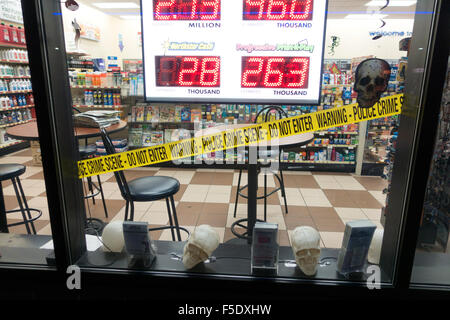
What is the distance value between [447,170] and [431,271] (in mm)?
1008

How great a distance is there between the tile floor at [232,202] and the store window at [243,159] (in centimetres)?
2

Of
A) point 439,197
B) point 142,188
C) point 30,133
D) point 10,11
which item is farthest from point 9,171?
point 10,11

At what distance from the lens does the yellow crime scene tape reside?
145cm

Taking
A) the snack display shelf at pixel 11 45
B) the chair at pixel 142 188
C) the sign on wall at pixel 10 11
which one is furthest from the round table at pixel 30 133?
the sign on wall at pixel 10 11

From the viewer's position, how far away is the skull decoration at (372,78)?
1.35 meters

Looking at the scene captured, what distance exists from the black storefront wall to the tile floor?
155 centimetres

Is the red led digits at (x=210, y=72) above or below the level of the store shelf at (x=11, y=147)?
above

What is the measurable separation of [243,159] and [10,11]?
21.7 ft

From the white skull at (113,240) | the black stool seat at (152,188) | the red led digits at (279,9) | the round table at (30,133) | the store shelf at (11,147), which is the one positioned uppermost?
the red led digits at (279,9)

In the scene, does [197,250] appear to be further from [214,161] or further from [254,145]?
[214,161]

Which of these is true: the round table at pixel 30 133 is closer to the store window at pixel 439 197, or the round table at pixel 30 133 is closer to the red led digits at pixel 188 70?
the red led digits at pixel 188 70

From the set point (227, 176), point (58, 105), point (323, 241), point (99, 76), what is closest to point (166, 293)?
point (58, 105)
